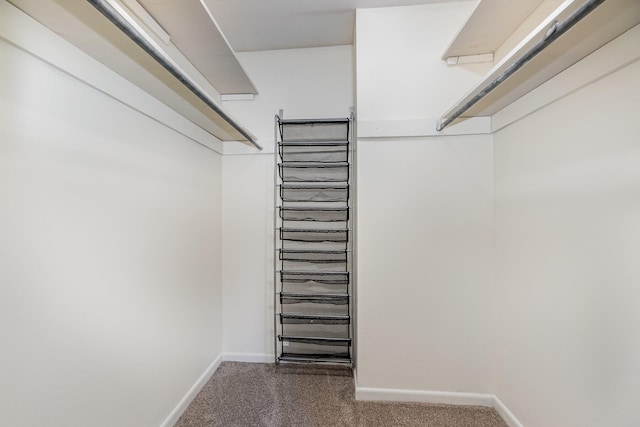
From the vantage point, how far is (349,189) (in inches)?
84.1

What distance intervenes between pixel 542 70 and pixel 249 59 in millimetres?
2109

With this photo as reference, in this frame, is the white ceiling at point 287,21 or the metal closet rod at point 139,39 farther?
the white ceiling at point 287,21

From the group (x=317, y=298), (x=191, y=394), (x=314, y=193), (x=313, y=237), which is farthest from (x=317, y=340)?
(x=314, y=193)

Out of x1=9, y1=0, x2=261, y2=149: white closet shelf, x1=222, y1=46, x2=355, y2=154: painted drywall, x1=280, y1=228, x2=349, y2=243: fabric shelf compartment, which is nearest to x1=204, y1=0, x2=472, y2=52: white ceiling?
x1=222, y1=46, x2=355, y2=154: painted drywall

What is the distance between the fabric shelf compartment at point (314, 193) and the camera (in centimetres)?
215

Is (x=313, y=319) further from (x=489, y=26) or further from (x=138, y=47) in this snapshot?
(x=489, y=26)

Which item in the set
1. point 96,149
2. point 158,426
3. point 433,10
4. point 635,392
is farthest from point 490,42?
point 158,426

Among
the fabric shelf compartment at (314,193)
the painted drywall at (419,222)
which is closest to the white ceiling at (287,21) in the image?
the painted drywall at (419,222)

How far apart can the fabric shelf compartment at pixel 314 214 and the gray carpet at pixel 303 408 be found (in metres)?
1.27

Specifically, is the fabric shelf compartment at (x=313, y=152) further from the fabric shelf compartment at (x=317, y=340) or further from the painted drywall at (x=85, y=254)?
the fabric shelf compartment at (x=317, y=340)

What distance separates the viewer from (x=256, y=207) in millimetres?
2248

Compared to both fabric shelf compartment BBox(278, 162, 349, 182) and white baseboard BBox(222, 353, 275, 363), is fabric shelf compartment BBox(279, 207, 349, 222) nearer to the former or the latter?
fabric shelf compartment BBox(278, 162, 349, 182)

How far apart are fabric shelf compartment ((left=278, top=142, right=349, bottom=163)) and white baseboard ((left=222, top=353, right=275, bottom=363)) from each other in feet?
5.64

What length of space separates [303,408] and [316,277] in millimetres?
891
